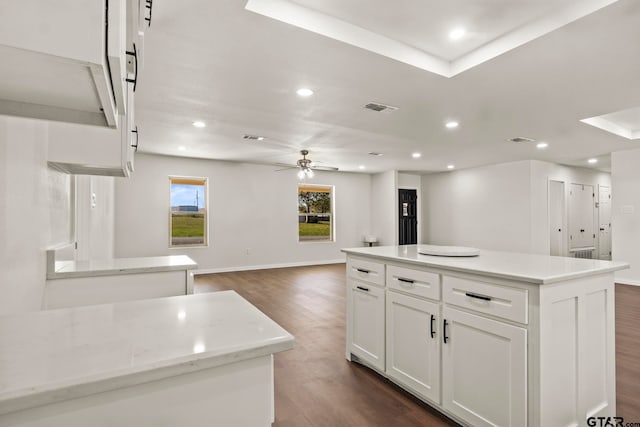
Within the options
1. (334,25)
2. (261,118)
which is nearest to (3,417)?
(334,25)

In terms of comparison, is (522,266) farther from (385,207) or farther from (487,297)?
(385,207)

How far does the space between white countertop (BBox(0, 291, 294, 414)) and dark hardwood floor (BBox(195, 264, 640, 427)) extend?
4.41ft

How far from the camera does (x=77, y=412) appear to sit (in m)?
0.67

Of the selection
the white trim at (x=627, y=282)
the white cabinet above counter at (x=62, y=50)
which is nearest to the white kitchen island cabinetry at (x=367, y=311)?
the white cabinet above counter at (x=62, y=50)

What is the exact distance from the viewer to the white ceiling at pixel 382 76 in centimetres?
227

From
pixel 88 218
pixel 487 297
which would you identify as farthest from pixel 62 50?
pixel 88 218

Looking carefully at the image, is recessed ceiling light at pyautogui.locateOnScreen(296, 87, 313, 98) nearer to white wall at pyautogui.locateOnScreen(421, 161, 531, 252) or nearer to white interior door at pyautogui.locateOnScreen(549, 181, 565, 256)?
white wall at pyautogui.locateOnScreen(421, 161, 531, 252)

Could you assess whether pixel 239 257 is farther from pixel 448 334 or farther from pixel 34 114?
pixel 34 114

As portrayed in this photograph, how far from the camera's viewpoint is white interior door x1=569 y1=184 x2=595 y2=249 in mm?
8227

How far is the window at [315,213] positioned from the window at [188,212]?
2353mm

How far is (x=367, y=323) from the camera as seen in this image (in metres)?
2.56

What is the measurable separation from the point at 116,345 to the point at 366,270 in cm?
195

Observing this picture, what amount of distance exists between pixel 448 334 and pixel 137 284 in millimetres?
1821

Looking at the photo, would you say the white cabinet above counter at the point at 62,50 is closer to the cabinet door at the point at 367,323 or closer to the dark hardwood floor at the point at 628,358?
the cabinet door at the point at 367,323
